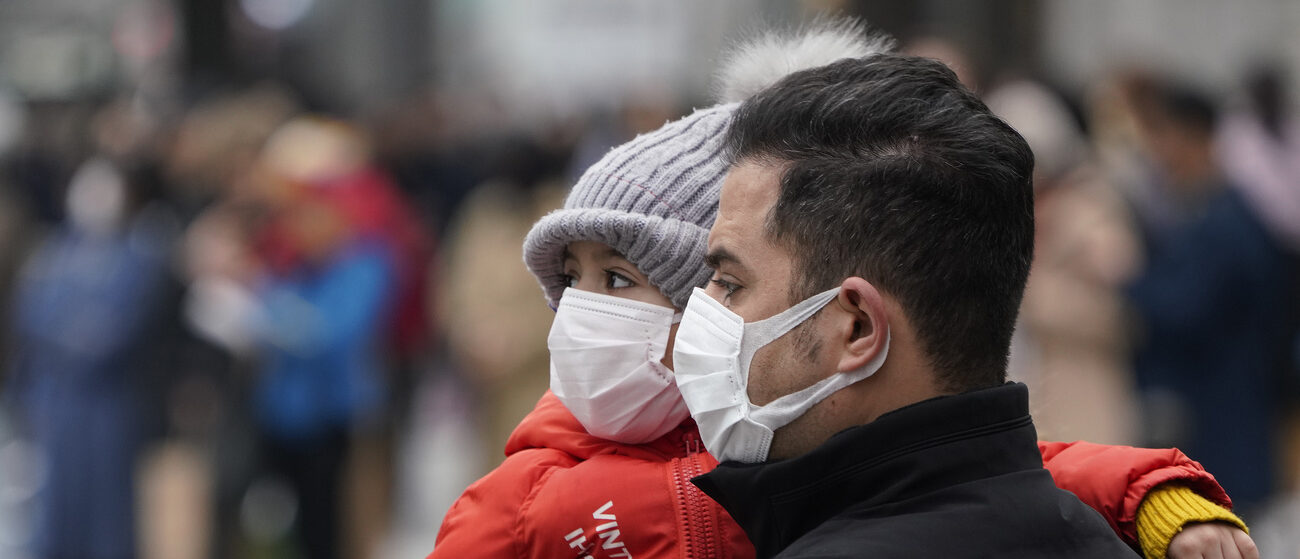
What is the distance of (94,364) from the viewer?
816cm

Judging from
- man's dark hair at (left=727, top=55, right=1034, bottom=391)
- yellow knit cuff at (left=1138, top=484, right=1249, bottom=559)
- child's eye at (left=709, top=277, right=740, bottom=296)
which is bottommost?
yellow knit cuff at (left=1138, top=484, right=1249, bottom=559)

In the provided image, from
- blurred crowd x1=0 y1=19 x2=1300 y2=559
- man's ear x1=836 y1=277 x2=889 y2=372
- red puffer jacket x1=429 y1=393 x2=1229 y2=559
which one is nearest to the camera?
man's ear x1=836 y1=277 x2=889 y2=372

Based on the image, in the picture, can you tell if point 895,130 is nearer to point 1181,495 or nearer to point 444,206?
point 1181,495

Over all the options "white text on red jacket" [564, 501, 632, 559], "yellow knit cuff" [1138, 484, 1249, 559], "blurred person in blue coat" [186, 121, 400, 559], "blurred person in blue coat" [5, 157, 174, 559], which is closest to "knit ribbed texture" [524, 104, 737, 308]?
"white text on red jacket" [564, 501, 632, 559]

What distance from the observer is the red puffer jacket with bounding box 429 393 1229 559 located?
2559mm

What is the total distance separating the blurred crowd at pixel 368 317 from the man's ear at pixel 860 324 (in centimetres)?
375

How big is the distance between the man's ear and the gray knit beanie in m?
0.58

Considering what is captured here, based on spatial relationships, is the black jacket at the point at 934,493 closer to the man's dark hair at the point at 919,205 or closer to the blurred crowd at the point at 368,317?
the man's dark hair at the point at 919,205

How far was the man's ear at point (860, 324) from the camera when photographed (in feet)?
7.30

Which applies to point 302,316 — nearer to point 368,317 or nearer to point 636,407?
point 368,317

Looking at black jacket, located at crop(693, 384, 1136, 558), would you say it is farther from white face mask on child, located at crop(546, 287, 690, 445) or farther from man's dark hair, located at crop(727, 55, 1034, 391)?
white face mask on child, located at crop(546, 287, 690, 445)

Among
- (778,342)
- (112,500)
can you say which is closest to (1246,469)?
(778,342)

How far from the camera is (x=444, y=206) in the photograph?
13367 millimetres

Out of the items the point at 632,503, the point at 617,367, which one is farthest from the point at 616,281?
the point at 632,503
